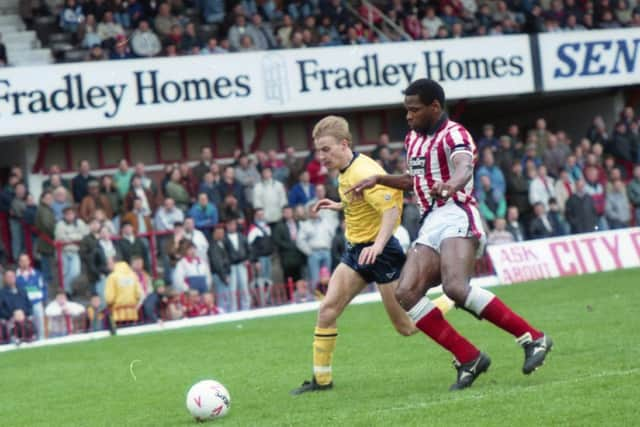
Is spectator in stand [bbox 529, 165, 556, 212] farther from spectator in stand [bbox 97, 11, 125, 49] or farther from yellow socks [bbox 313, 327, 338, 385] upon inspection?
yellow socks [bbox 313, 327, 338, 385]

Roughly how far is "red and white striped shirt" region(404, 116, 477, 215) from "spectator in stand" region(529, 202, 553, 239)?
16.5m

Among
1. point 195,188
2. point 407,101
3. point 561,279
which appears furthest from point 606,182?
point 407,101

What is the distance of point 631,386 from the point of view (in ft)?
29.9

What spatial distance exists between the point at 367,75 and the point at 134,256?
8.01 meters

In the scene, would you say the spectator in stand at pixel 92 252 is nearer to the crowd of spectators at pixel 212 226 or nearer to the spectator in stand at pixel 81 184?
the crowd of spectators at pixel 212 226

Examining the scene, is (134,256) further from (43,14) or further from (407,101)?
(407,101)

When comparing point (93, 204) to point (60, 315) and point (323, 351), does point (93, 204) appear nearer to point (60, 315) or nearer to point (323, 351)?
point (60, 315)

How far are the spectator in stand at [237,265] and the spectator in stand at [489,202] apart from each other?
16.5ft

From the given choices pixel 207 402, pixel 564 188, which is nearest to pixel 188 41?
pixel 564 188

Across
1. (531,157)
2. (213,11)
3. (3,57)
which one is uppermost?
(213,11)

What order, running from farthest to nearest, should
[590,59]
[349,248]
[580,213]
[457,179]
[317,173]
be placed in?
[590,59]
[580,213]
[317,173]
[349,248]
[457,179]

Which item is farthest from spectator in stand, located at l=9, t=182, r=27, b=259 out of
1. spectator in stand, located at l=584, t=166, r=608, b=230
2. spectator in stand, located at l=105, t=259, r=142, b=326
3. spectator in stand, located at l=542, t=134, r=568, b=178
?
spectator in stand, located at l=584, t=166, r=608, b=230

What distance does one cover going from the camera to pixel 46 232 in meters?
23.0

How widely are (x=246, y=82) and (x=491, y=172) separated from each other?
5254mm
